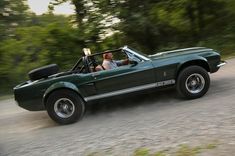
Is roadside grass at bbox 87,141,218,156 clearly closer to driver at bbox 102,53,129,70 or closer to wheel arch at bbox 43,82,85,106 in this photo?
wheel arch at bbox 43,82,85,106

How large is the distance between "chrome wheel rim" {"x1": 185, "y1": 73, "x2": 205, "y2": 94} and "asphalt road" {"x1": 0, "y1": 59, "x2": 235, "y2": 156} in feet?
0.80

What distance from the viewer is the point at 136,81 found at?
9094mm

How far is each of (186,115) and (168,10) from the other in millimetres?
10108

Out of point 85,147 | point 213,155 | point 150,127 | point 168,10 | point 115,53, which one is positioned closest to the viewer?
point 213,155

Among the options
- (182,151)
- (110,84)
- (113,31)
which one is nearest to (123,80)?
(110,84)

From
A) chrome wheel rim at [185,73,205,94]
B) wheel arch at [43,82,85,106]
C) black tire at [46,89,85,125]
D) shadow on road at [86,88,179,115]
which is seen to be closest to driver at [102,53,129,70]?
shadow on road at [86,88,179,115]

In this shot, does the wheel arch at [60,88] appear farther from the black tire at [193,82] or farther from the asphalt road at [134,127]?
the black tire at [193,82]

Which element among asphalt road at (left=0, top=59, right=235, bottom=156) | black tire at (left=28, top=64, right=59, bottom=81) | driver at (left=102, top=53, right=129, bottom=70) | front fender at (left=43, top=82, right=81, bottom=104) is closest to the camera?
asphalt road at (left=0, top=59, right=235, bottom=156)

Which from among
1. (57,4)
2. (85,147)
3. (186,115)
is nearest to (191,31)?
(57,4)

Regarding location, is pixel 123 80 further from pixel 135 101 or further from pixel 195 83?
pixel 195 83

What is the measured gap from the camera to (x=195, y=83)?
9.22 m

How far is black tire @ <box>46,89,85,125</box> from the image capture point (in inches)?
353

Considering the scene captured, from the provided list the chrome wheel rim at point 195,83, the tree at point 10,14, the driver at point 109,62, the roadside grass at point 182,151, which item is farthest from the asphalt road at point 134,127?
the tree at point 10,14

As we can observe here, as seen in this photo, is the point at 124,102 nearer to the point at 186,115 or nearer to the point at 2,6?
the point at 186,115
